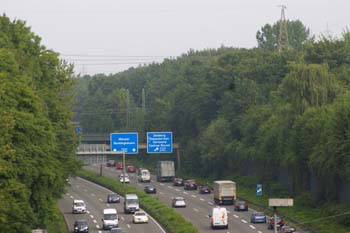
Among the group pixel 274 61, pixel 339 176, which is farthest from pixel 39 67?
pixel 274 61

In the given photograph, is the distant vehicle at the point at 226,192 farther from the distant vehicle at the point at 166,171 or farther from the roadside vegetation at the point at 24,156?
the distant vehicle at the point at 166,171

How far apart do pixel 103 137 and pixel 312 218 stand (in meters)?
85.4

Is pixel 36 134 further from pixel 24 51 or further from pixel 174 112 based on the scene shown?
pixel 174 112

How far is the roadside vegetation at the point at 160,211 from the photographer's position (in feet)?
219

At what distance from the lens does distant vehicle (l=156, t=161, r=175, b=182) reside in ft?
405

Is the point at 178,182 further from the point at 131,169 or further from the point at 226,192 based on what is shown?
the point at 226,192

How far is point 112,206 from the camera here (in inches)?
3716

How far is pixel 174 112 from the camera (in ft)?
484

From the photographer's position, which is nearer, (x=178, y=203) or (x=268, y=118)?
(x=178, y=203)

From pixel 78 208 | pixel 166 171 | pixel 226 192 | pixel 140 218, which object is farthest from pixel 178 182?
pixel 140 218

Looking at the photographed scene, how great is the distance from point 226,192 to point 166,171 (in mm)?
31547

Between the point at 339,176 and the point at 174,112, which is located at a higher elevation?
the point at 174,112

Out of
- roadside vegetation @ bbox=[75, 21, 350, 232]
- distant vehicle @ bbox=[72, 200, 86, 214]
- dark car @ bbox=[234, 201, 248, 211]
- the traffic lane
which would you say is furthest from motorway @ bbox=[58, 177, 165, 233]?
roadside vegetation @ bbox=[75, 21, 350, 232]

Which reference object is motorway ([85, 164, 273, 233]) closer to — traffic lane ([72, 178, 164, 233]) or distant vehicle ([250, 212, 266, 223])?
distant vehicle ([250, 212, 266, 223])
